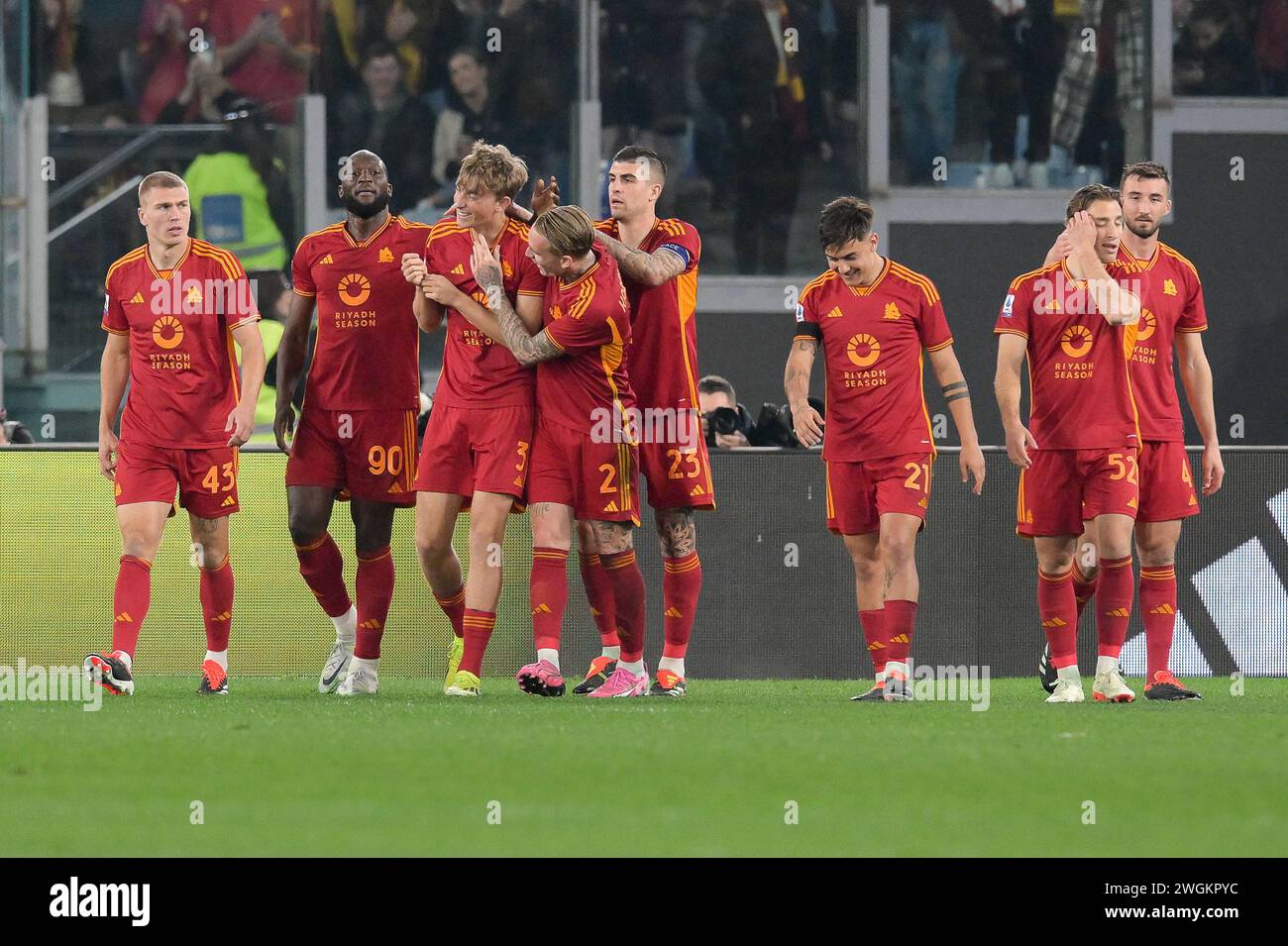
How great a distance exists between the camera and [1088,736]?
263 inches

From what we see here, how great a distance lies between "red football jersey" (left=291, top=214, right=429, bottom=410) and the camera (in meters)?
8.44

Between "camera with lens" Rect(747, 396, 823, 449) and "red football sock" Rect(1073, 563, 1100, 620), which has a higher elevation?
"camera with lens" Rect(747, 396, 823, 449)

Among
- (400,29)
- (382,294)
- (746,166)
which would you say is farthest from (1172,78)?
(382,294)

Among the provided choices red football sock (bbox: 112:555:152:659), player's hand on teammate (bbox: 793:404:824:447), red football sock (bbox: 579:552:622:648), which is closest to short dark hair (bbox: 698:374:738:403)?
red football sock (bbox: 579:552:622:648)

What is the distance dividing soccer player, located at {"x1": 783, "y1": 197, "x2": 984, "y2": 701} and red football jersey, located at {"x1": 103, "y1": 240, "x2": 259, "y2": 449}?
2.18 metres

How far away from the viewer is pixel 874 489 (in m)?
8.35

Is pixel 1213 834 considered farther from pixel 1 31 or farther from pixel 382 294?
pixel 1 31

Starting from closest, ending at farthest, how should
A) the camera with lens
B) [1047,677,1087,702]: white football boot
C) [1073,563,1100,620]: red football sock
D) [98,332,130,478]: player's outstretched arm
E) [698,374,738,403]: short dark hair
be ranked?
[1047,677,1087,702]: white football boot
[98,332,130,478]: player's outstretched arm
[1073,563,1100,620]: red football sock
the camera with lens
[698,374,738,403]: short dark hair

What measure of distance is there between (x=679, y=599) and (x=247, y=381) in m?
1.85

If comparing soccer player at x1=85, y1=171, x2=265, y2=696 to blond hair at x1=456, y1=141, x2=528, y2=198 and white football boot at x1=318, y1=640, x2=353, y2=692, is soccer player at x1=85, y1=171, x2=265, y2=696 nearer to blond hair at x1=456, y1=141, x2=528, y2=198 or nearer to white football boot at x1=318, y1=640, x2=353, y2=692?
white football boot at x1=318, y1=640, x2=353, y2=692

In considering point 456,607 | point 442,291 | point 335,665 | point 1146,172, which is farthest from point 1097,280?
point 335,665

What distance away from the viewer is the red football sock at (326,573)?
870 cm

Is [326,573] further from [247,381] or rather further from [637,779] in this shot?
[637,779]

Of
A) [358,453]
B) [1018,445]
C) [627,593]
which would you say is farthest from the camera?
[358,453]
